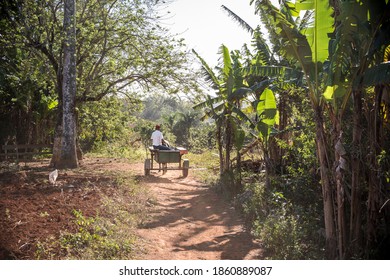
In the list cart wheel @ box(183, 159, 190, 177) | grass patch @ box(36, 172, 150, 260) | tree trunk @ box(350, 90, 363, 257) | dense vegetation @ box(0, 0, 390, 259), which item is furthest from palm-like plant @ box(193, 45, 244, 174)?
tree trunk @ box(350, 90, 363, 257)

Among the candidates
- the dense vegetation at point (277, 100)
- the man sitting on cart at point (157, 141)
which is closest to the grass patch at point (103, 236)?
the dense vegetation at point (277, 100)

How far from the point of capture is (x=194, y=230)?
6.39 metres

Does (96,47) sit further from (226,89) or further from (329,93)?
(329,93)

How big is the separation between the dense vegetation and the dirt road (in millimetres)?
414

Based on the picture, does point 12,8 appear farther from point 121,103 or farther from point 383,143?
point 383,143

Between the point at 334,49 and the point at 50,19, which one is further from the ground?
the point at 50,19

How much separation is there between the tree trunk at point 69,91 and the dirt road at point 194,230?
12.6ft

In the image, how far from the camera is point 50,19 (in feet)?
37.9

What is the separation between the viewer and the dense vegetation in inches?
175

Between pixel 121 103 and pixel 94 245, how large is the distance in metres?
10.7

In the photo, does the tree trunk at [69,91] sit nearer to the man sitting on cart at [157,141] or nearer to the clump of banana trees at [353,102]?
the man sitting on cart at [157,141]

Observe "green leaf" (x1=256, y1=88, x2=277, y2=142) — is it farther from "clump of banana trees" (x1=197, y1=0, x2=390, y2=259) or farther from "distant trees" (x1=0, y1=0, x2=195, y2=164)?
"distant trees" (x1=0, y1=0, x2=195, y2=164)
